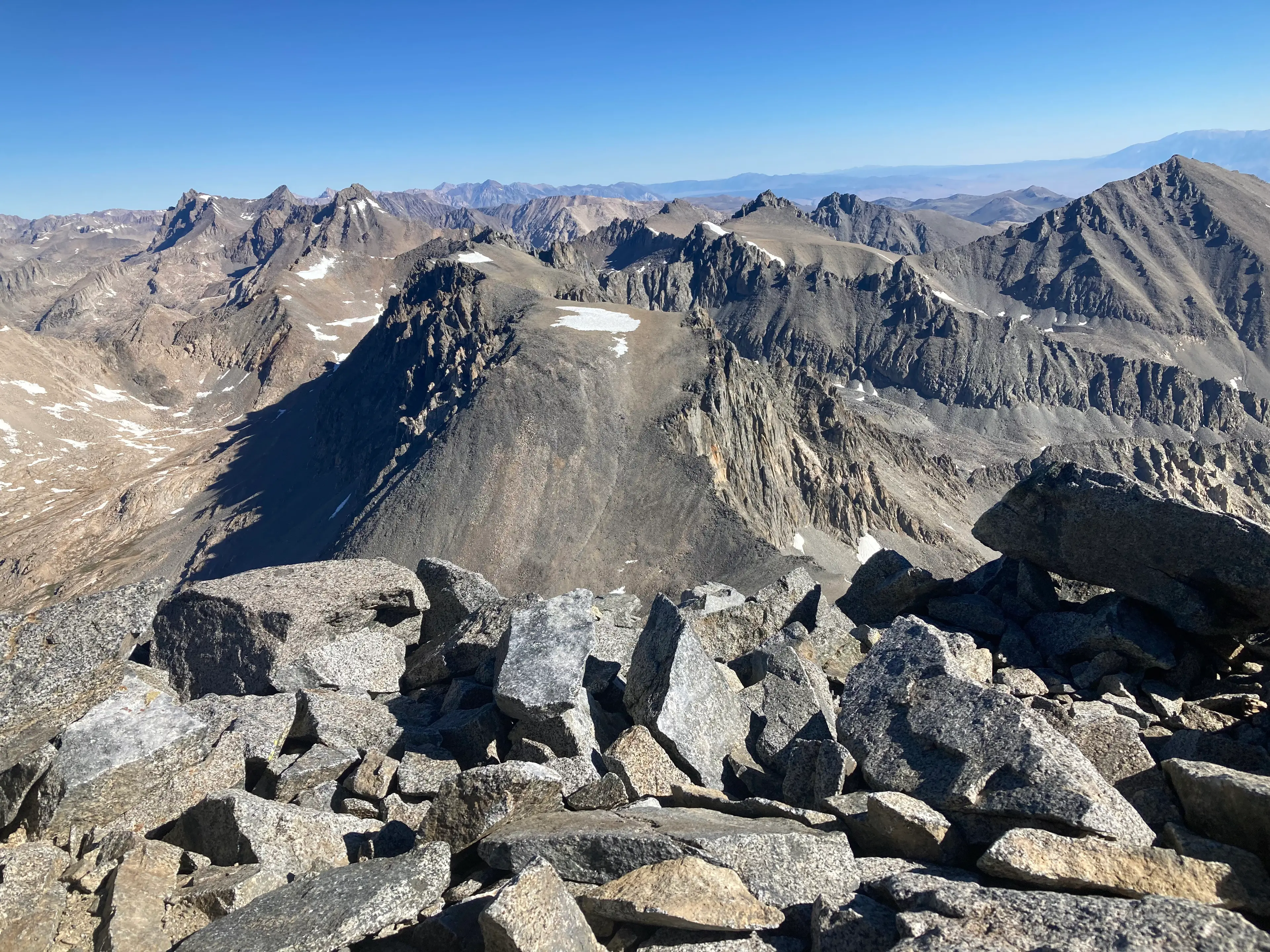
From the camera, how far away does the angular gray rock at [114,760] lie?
9102 mm

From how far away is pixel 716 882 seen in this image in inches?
263

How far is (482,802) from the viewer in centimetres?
798

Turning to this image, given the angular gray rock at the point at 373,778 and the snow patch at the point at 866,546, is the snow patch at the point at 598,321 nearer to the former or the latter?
the snow patch at the point at 866,546

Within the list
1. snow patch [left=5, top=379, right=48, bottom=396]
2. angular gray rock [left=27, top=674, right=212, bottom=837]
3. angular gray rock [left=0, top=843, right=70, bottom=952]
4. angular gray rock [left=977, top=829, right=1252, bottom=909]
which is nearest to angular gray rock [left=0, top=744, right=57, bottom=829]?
angular gray rock [left=27, top=674, right=212, bottom=837]

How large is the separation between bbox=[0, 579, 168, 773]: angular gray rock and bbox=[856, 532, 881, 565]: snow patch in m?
84.5

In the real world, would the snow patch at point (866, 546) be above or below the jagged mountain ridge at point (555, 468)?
below

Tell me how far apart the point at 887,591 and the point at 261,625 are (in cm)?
1336

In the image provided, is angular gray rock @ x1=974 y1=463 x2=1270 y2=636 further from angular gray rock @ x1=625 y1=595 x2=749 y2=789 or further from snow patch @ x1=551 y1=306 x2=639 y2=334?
snow patch @ x1=551 y1=306 x2=639 y2=334

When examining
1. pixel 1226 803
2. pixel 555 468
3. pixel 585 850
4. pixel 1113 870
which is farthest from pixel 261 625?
pixel 555 468

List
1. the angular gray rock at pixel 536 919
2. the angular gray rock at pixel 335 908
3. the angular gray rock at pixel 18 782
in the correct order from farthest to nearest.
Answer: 1. the angular gray rock at pixel 18 782
2. the angular gray rock at pixel 335 908
3. the angular gray rock at pixel 536 919

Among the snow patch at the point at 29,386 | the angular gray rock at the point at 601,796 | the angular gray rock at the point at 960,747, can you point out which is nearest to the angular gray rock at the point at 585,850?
the angular gray rock at the point at 601,796

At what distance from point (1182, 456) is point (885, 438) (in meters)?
58.7

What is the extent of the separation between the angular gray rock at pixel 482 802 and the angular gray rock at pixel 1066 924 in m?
4.11

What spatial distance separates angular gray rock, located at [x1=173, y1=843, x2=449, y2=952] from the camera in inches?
253
